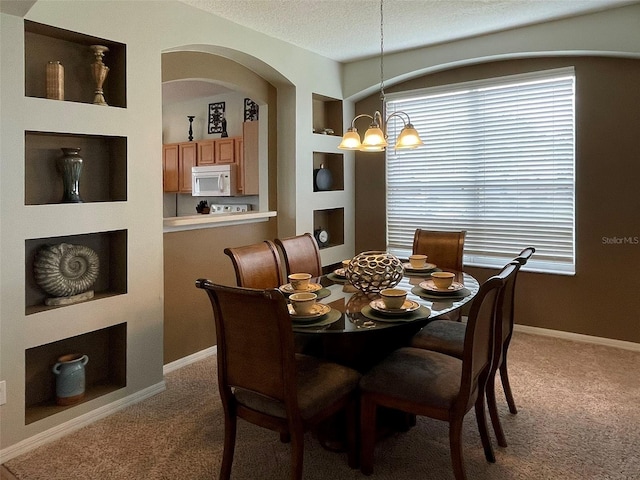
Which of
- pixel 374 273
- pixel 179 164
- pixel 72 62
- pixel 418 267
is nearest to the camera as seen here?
pixel 374 273

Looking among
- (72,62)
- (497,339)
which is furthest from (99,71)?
(497,339)

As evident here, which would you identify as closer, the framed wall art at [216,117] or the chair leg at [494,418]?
the chair leg at [494,418]

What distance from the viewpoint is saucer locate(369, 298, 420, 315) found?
213cm

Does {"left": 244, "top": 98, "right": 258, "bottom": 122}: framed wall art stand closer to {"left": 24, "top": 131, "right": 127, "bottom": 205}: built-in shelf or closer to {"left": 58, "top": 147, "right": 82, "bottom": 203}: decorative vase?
{"left": 24, "top": 131, "right": 127, "bottom": 205}: built-in shelf

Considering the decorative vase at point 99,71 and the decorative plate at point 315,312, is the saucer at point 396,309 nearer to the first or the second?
the decorative plate at point 315,312

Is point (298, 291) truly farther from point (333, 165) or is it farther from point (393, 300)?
point (333, 165)

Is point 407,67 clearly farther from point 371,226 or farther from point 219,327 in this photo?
point 219,327

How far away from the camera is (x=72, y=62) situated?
2.79m

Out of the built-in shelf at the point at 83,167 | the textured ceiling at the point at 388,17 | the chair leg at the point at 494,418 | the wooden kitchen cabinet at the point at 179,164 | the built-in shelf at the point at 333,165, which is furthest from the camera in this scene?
the wooden kitchen cabinet at the point at 179,164

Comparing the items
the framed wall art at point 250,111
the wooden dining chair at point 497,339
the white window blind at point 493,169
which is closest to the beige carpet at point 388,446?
the wooden dining chair at point 497,339

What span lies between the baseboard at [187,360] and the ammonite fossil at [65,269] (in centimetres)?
95

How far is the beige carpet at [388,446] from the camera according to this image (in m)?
2.21

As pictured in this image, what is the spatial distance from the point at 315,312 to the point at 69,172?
5.52ft

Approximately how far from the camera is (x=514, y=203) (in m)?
4.27
